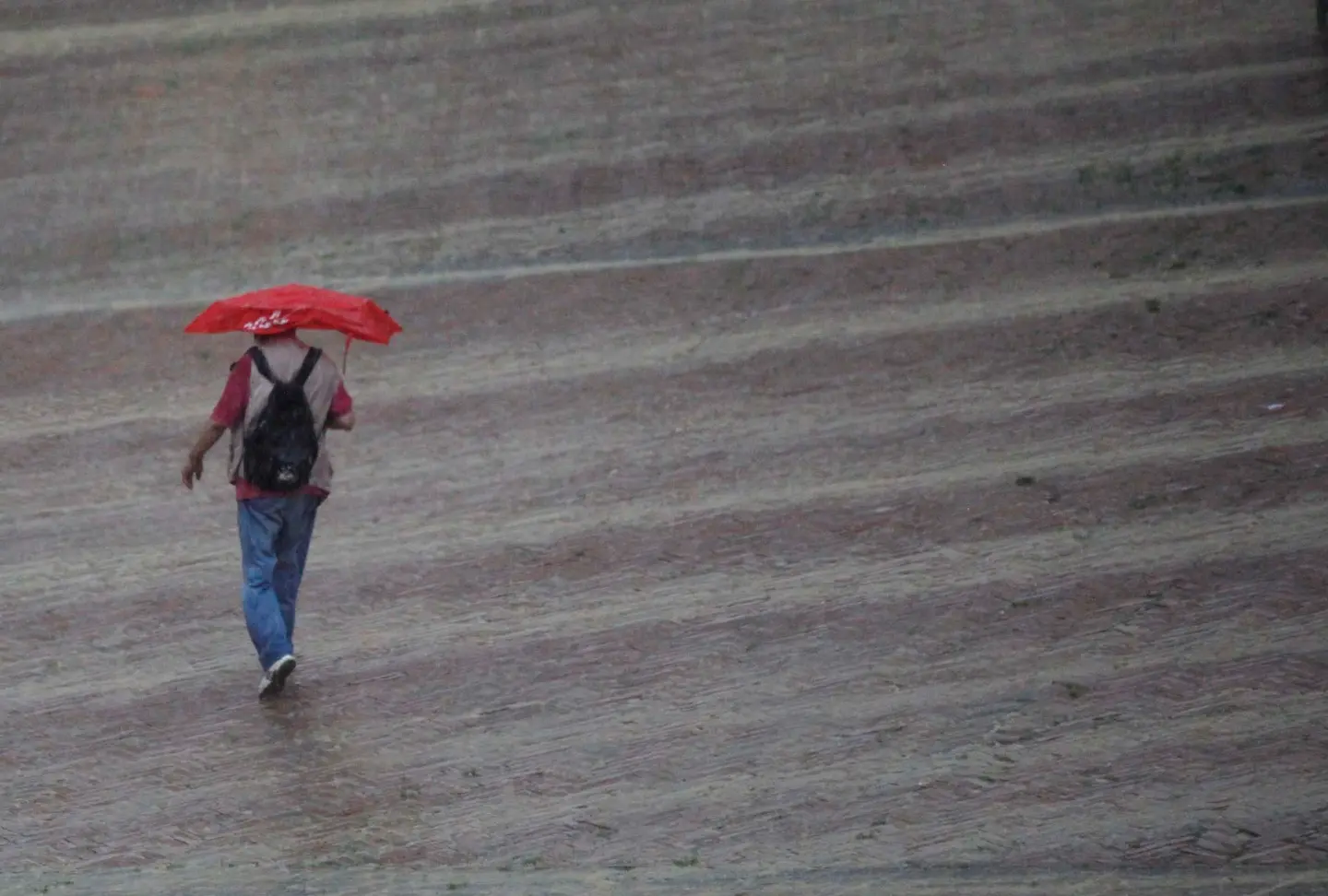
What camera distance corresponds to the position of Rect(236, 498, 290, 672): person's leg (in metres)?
7.07

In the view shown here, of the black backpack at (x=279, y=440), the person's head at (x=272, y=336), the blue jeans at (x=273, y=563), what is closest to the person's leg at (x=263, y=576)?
the blue jeans at (x=273, y=563)

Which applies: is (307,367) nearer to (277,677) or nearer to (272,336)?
(272,336)

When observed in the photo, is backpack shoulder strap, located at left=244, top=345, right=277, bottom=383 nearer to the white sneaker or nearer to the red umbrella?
the red umbrella

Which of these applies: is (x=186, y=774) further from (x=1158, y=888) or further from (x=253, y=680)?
(x=1158, y=888)

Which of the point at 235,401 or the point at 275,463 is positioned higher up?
the point at 235,401

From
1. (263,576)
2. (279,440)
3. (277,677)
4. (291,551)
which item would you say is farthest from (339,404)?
(277,677)

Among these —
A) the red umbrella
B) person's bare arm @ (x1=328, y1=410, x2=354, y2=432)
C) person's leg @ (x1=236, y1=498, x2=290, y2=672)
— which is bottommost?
person's leg @ (x1=236, y1=498, x2=290, y2=672)

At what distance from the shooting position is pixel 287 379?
7.14m

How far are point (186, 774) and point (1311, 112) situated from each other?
353 inches

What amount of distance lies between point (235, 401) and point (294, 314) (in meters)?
0.45

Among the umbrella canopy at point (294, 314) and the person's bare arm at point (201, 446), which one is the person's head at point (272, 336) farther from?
the person's bare arm at point (201, 446)

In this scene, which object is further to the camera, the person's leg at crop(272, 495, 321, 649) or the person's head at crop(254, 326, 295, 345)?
the person's leg at crop(272, 495, 321, 649)

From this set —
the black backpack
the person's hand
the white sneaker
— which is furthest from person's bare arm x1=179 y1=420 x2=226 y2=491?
the white sneaker

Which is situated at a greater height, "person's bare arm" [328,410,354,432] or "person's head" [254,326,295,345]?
"person's head" [254,326,295,345]
